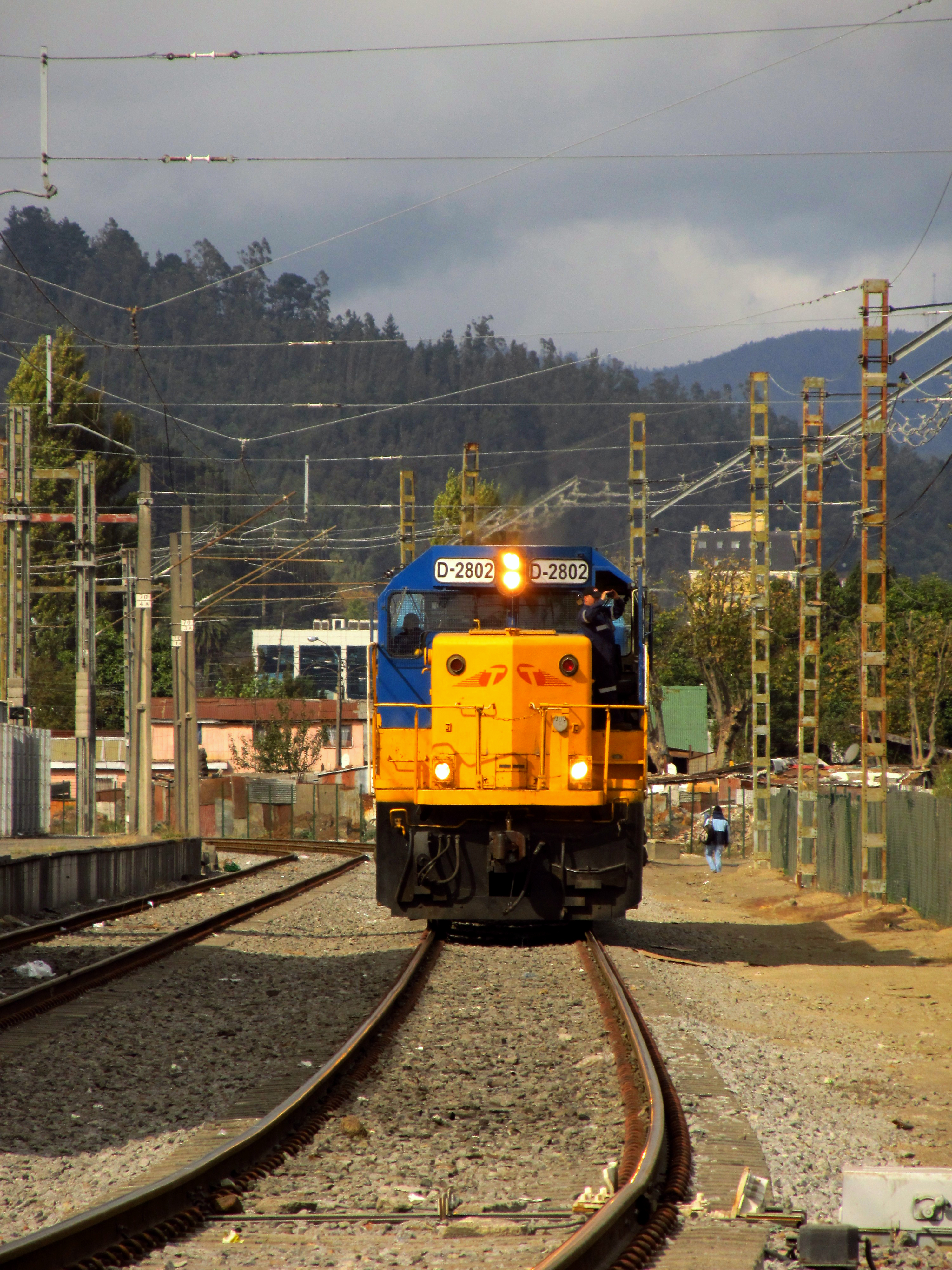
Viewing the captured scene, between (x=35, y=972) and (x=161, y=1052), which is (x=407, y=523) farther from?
(x=161, y=1052)

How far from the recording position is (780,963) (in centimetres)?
1702

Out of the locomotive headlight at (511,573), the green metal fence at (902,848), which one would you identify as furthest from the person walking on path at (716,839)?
the locomotive headlight at (511,573)

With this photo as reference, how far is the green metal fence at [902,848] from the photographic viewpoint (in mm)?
20688

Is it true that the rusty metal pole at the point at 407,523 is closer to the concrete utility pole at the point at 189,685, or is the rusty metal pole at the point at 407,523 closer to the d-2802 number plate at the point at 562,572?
the concrete utility pole at the point at 189,685

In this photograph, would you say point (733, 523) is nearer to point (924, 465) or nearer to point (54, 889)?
point (924, 465)

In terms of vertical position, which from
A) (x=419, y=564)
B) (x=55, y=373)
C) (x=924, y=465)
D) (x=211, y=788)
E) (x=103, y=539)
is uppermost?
(x=924, y=465)

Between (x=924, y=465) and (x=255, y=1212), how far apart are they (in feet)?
665

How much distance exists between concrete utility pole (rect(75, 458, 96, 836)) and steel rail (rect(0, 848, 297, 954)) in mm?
4143

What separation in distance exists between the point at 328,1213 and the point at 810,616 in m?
26.0

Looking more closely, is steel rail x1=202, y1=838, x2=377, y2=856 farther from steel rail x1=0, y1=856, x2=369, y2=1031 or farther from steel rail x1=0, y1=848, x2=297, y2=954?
steel rail x1=0, y1=856, x2=369, y2=1031

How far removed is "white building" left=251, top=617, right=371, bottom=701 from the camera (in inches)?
4385

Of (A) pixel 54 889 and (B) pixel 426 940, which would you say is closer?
(B) pixel 426 940

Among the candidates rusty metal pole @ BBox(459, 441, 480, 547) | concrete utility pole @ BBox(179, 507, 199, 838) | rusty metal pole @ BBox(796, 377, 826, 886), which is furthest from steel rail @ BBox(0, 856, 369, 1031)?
rusty metal pole @ BBox(459, 441, 480, 547)

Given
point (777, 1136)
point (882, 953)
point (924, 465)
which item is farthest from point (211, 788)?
point (924, 465)
